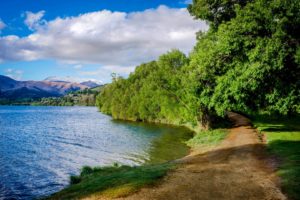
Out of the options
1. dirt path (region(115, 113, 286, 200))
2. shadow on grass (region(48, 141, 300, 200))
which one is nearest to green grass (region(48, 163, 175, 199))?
shadow on grass (region(48, 141, 300, 200))

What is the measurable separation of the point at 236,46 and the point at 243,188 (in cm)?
1550

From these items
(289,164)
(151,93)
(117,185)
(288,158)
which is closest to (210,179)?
(117,185)

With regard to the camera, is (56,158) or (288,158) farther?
(56,158)

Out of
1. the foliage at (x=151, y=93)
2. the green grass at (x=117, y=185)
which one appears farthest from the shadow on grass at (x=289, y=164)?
the foliage at (x=151, y=93)

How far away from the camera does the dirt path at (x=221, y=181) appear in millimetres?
16609

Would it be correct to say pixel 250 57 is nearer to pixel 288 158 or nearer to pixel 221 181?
pixel 288 158

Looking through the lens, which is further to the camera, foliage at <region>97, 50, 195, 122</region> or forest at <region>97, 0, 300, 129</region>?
foliage at <region>97, 50, 195, 122</region>

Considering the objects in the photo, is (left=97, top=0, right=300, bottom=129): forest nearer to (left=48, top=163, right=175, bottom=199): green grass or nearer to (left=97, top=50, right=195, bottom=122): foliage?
(left=48, top=163, right=175, bottom=199): green grass

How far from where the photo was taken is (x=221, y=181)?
19.1 m

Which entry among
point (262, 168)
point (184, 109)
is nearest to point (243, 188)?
point (262, 168)

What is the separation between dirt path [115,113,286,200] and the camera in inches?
654

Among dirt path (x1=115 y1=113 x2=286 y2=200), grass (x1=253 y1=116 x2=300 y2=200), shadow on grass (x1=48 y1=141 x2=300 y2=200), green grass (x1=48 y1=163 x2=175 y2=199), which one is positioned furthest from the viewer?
green grass (x1=48 y1=163 x2=175 y2=199)

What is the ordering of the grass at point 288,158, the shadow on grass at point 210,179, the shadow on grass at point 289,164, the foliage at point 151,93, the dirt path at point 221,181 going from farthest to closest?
the foliage at point 151,93, the shadow on grass at point 210,179, the grass at point 288,158, the shadow on grass at point 289,164, the dirt path at point 221,181

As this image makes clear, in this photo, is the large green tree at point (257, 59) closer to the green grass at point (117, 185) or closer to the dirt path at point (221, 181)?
the dirt path at point (221, 181)
